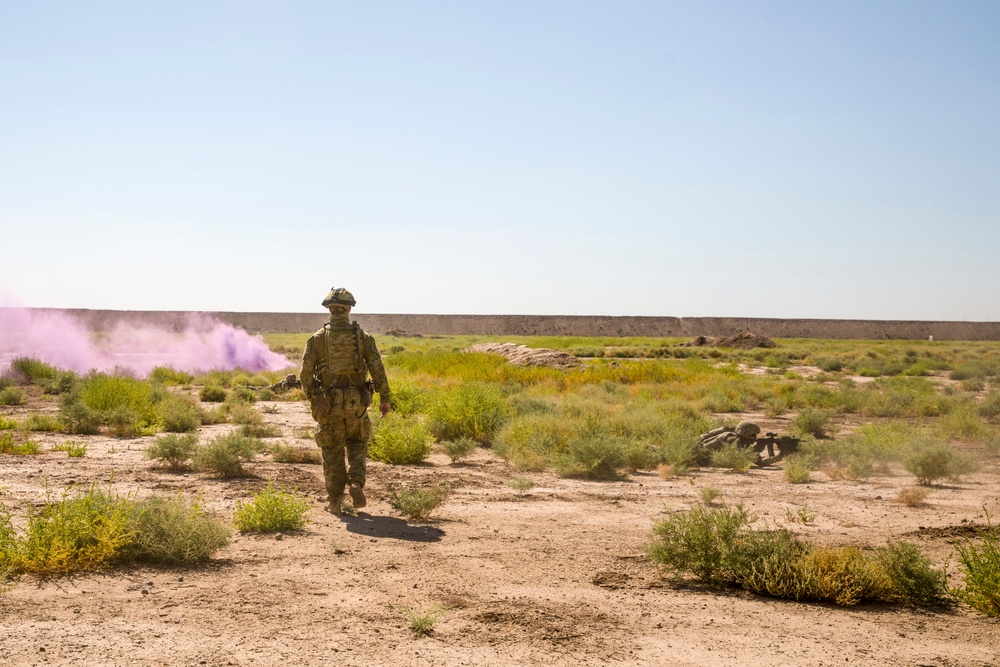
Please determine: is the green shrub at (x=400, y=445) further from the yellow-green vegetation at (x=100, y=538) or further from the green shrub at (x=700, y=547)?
the green shrub at (x=700, y=547)

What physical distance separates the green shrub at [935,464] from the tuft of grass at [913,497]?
4.21ft

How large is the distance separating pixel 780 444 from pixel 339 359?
7729mm

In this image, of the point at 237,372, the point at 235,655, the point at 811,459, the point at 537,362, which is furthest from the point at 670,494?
the point at 237,372

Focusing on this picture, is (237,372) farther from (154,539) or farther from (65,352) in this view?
(154,539)

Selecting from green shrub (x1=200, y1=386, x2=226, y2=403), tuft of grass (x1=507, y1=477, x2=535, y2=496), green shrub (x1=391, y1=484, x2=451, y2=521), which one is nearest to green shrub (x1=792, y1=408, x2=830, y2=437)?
tuft of grass (x1=507, y1=477, x2=535, y2=496)

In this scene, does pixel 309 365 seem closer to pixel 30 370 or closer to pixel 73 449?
pixel 73 449

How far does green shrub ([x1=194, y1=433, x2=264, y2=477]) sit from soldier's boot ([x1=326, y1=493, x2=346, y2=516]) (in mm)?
2713

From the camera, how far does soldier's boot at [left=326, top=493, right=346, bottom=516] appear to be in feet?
28.4

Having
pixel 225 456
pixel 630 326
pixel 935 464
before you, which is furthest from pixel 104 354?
pixel 630 326

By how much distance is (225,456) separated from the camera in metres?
10.9

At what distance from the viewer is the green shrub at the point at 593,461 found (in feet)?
37.3

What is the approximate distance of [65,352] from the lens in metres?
30.6

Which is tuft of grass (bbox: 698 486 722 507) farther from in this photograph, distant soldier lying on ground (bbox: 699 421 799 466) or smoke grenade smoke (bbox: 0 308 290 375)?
smoke grenade smoke (bbox: 0 308 290 375)

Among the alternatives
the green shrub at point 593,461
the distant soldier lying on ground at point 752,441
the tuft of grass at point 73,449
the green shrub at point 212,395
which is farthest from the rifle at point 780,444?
the green shrub at point 212,395
